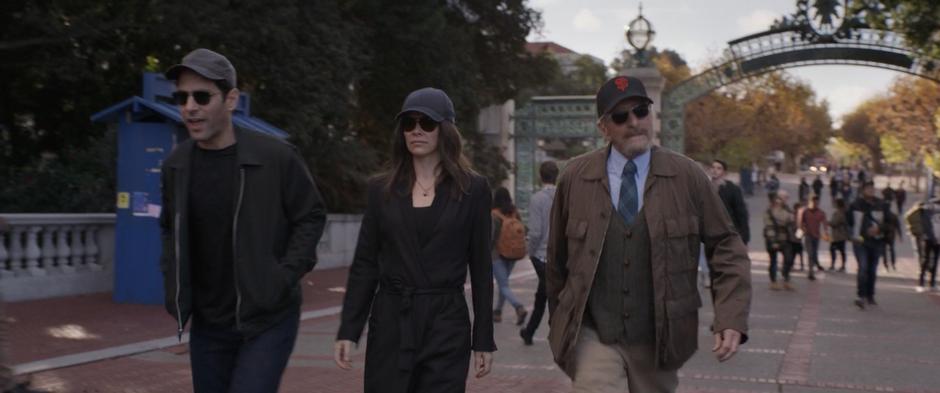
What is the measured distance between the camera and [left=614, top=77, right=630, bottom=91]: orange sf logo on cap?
4.31 meters

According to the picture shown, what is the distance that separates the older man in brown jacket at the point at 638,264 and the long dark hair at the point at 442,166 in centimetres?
46

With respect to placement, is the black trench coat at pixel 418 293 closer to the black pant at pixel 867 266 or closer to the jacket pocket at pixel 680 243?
the jacket pocket at pixel 680 243

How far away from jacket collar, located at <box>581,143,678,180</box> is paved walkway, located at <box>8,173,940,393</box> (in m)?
3.51

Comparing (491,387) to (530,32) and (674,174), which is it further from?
(530,32)

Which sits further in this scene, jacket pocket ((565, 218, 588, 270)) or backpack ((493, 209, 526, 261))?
backpack ((493, 209, 526, 261))

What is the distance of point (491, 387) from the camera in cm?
810

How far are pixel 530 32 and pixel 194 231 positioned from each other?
76.4 feet

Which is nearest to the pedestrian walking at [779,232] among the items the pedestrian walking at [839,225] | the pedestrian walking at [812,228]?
the pedestrian walking at [812,228]

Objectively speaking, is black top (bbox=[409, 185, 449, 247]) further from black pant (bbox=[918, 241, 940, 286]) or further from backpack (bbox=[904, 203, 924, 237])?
black pant (bbox=[918, 241, 940, 286])

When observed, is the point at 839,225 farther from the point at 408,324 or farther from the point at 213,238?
the point at 213,238

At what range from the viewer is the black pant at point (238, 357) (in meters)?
3.90

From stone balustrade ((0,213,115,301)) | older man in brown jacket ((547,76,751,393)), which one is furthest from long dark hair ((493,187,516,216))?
older man in brown jacket ((547,76,751,393))

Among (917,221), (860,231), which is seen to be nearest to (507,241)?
(860,231)

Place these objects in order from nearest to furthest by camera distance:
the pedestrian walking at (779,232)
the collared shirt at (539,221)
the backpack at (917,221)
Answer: the collared shirt at (539,221)
the pedestrian walking at (779,232)
the backpack at (917,221)
